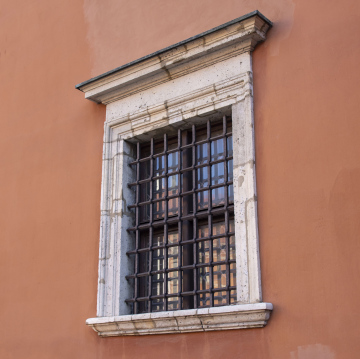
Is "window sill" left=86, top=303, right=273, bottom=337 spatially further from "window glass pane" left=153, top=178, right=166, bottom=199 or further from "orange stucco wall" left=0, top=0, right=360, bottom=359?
"window glass pane" left=153, top=178, right=166, bottom=199

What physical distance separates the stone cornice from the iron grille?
47 centimetres

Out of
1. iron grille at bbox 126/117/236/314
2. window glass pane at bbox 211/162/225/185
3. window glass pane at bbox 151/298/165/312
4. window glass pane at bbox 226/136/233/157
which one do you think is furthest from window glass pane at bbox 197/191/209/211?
window glass pane at bbox 151/298/165/312

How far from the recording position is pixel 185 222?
4.97 m

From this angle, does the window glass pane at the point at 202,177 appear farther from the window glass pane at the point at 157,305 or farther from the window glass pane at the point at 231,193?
the window glass pane at the point at 157,305

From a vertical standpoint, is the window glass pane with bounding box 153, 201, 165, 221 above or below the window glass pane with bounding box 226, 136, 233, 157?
below

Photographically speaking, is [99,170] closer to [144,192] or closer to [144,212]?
[144,192]

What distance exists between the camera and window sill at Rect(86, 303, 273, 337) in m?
4.14

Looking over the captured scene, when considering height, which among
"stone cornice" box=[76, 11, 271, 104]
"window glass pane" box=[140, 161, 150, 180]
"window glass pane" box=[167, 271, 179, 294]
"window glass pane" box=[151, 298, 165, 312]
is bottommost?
"window glass pane" box=[151, 298, 165, 312]

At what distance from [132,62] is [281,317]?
7.78 ft

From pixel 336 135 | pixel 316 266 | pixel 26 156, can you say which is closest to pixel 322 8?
pixel 336 135

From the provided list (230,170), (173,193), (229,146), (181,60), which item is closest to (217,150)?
(229,146)

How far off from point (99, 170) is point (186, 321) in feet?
5.45

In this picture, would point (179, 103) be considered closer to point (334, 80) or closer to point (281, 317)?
point (334, 80)

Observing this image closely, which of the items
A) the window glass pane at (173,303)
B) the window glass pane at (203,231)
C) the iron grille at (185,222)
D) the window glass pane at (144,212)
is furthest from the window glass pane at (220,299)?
the window glass pane at (144,212)
